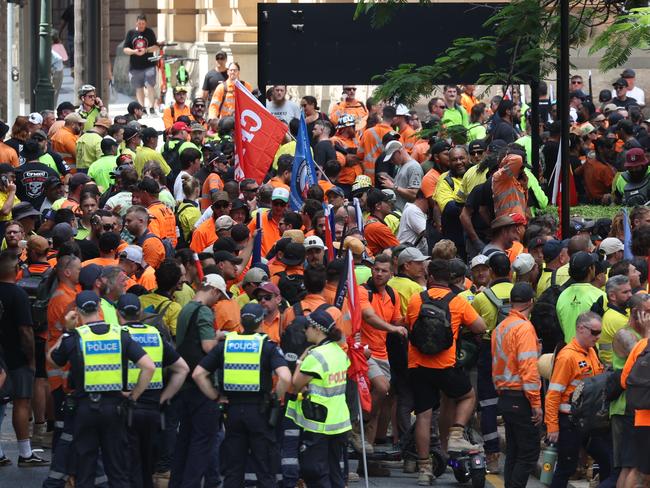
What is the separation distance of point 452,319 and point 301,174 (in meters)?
4.53

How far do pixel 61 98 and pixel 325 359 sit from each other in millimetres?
31927

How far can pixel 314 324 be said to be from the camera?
12.2 meters

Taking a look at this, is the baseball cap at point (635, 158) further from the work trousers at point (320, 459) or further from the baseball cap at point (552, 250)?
the work trousers at point (320, 459)

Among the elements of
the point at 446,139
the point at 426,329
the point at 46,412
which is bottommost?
the point at 46,412

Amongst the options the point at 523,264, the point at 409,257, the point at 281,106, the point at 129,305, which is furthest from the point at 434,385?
the point at 281,106

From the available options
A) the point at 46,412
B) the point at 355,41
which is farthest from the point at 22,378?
the point at 355,41

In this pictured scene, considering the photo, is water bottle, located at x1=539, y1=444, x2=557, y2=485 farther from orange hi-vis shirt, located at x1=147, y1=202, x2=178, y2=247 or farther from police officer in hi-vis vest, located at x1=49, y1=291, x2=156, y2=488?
orange hi-vis shirt, located at x1=147, y1=202, x2=178, y2=247

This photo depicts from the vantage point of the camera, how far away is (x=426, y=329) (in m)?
13.8

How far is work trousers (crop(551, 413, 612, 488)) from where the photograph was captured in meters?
12.7

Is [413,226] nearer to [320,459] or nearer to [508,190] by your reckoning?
[508,190]

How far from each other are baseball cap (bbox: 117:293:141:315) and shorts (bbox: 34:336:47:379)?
2.38 m

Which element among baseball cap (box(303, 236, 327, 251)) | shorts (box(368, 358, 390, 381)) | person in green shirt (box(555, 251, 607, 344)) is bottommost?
shorts (box(368, 358, 390, 381))

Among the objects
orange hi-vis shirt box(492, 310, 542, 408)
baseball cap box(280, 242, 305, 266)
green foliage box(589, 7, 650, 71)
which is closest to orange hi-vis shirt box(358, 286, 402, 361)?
baseball cap box(280, 242, 305, 266)

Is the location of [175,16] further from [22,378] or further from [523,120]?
[22,378]
